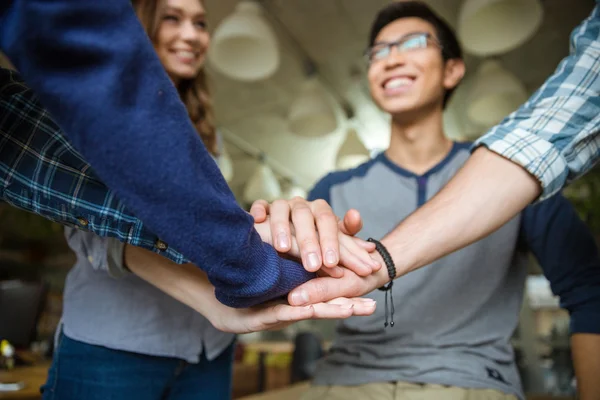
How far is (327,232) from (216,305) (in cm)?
22

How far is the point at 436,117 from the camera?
1391 mm

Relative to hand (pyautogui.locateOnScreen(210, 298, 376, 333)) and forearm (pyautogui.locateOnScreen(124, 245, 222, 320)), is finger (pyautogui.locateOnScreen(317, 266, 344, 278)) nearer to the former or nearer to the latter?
hand (pyautogui.locateOnScreen(210, 298, 376, 333))

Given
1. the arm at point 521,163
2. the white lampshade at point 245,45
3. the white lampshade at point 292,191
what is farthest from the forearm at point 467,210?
the white lampshade at point 292,191

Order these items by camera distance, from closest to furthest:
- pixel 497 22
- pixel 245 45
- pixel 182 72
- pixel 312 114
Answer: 1. pixel 182 72
2. pixel 497 22
3. pixel 245 45
4. pixel 312 114

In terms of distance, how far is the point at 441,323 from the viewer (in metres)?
1.08

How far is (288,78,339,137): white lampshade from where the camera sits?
2.97 metres

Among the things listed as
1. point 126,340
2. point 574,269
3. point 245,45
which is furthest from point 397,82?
point 245,45

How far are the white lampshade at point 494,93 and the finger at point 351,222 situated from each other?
7.72 ft

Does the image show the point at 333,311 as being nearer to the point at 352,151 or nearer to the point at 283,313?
the point at 283,313

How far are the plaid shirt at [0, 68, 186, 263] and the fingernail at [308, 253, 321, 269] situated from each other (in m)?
0.20

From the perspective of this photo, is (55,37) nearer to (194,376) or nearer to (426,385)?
(194,376)

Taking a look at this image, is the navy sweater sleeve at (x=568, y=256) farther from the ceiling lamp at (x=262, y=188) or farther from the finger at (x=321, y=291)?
the ceiling lamp at (x=262, y=188)

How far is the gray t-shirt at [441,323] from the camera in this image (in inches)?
39.9

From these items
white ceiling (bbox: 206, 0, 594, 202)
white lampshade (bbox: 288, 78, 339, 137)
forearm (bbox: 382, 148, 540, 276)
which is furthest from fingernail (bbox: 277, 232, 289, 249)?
white ceiling (bbox: 206, 0, 594, 202)
